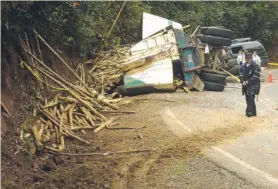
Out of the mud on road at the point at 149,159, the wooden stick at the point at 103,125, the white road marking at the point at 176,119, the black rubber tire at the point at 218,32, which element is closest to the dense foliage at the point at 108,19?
the wooden stick at the point at 103,125

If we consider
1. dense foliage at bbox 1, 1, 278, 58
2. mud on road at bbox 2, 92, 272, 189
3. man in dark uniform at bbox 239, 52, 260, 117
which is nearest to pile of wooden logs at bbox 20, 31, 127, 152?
mud on road at bbox 2, 92, 272, 189

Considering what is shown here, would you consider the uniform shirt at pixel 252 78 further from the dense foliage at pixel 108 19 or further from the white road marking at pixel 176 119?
the dense foliage at pixel 108 19

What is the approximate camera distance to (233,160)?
28.4 feet

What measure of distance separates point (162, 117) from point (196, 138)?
223cm

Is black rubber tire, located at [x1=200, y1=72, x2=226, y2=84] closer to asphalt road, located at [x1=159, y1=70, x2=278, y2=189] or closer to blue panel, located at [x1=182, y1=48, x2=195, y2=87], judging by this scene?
blue panel, located at [x1=182, y1=48, x2=195, y2=87]

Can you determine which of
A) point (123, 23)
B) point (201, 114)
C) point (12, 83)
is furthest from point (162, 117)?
point (123, 23)

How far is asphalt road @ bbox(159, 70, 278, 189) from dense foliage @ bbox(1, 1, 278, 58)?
12.3ft

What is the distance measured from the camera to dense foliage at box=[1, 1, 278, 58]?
10.6 m

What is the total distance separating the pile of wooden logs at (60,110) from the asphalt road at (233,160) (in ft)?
5.82

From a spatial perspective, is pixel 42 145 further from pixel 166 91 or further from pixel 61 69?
pixel 166 91

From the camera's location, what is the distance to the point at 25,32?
1120 centimetres

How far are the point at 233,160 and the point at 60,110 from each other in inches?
162

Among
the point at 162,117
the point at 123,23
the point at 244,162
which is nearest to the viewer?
the point at 244,162

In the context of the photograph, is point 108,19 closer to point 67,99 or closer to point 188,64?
point 188,64
